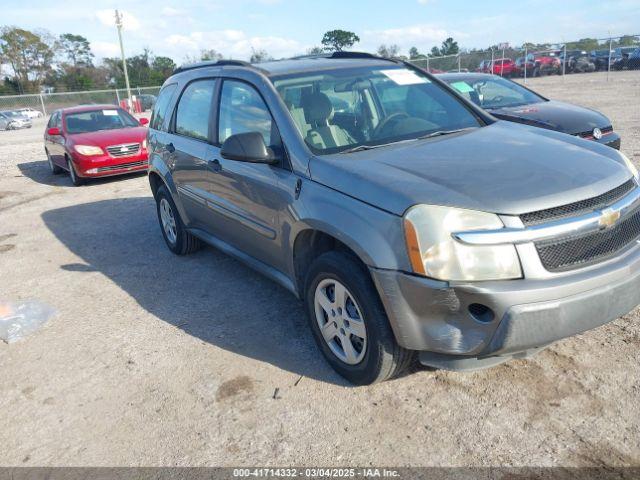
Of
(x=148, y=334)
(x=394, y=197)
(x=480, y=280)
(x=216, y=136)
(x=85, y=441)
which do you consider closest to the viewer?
(x=480, y=280)

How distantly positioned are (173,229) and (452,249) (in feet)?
13.2

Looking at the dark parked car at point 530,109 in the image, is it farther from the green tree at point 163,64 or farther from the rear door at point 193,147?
the green tree at point 163,64

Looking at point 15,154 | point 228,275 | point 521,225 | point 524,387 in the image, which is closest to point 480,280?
point 521,225

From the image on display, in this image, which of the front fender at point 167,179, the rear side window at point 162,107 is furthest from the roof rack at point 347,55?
the front fender at point 167,179

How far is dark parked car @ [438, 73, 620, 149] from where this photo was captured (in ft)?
23.1

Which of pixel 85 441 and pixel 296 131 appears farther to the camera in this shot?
pixel 296 131

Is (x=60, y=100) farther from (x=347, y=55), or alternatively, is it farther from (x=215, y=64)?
(x=347, y=55)

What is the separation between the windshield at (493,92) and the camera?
27.3ft

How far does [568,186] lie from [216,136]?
2.75 meters

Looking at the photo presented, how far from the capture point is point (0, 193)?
35.4 ft

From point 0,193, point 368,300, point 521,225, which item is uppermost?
point 521,225

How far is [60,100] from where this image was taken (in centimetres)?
3634

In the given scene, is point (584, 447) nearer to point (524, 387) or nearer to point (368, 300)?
point (524, 387)

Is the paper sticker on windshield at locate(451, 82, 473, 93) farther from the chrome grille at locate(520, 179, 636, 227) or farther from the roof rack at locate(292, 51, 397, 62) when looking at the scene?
the chrome grille at locate(520, 179, 636, 227)
